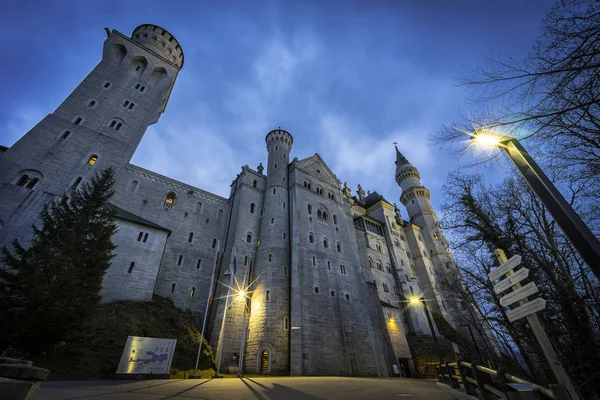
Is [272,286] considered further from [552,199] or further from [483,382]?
[552,199]

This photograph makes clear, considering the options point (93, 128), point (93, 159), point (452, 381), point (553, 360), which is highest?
point (93, 128)

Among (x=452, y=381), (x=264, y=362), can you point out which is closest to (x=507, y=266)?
(x=452, y=381)

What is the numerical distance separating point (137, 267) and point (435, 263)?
46.3 metres

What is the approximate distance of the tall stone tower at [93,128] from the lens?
56.9 feet

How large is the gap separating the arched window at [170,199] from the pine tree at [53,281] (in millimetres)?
12175

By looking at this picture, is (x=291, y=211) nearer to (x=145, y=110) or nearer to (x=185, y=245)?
(x=185, y=245)

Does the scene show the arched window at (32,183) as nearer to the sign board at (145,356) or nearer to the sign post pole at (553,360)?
the sign board at (145,356)

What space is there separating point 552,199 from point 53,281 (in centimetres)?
1862

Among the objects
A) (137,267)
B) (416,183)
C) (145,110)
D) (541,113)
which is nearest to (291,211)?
(137,267)

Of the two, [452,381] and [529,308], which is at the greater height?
[529,308]

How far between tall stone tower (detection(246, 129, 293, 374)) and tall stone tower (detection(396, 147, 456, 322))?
25.2 m

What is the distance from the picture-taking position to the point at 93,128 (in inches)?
922

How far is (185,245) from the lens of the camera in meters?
26.8

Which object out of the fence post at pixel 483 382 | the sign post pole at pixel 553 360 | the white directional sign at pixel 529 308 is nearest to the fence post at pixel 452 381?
the fence post at pixel 483 382
